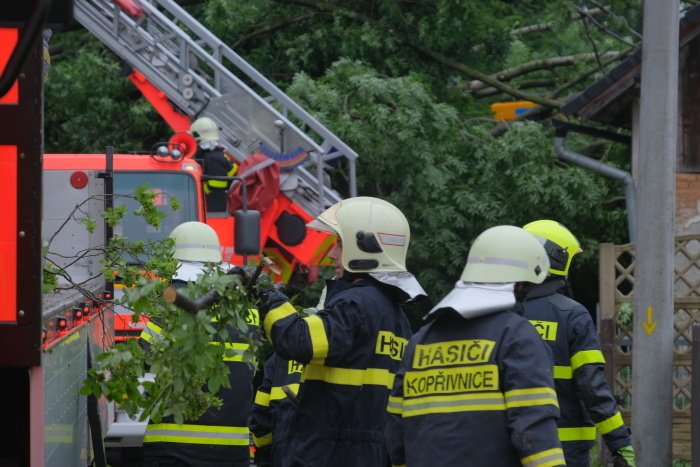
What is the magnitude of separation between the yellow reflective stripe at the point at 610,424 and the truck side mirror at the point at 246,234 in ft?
13.9

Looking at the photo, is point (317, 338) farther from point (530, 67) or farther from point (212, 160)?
point (530, 67)

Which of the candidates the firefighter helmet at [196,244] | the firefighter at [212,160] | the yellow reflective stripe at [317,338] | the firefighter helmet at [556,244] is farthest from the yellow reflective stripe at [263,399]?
the firefighter at [212,160]

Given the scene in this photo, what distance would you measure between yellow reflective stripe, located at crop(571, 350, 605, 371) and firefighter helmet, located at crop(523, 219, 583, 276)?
44 centimetres

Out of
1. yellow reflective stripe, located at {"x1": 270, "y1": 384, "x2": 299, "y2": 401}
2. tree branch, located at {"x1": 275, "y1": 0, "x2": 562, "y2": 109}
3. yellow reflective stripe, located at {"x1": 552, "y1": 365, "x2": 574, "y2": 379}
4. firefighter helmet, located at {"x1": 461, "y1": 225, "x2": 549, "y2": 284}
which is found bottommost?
yellow reflective stripe, located at {"x1": 270, "y1": 384, "x2": 299, "y2": 401}

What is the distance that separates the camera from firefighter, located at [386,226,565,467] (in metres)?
4.35

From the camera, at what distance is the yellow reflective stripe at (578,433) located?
6.02 m

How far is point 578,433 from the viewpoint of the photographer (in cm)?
605

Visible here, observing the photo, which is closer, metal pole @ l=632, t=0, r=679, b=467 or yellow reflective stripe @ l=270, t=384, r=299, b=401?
yellow reflective stripe @ l=270, t=384, r=299, b=401

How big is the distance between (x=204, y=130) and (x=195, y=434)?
6229 mm

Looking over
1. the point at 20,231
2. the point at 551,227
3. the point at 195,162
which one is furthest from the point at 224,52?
the point at 20,231

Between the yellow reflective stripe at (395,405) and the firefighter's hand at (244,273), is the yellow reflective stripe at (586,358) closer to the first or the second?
the yellow reflective stripe at (395,405)

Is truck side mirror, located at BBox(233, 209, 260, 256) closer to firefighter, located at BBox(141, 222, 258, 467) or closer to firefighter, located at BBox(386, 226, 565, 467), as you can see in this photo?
firefighter, located at BBox(141, 222, 258, 467)

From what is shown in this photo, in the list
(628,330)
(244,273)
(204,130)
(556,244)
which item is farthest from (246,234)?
(244,273)

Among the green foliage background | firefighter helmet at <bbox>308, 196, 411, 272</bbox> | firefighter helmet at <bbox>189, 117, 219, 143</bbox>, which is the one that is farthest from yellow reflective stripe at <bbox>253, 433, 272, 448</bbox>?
the green foliage background
